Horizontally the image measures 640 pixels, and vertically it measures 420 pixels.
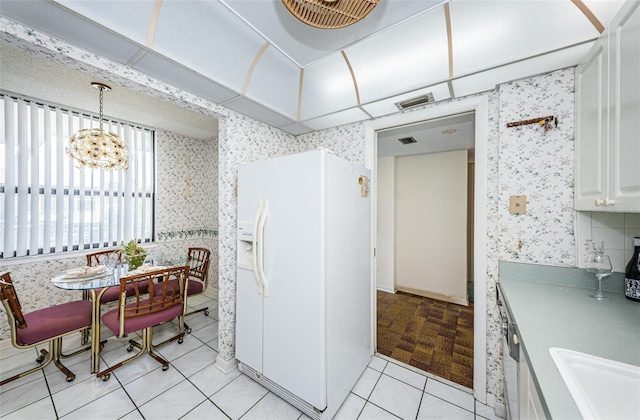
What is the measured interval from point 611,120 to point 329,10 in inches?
55.8

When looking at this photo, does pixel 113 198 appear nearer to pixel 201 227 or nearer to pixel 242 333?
pixel 201 227

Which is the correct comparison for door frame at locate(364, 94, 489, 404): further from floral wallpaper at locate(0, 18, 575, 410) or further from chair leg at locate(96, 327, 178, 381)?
chair leg at locate(96, 327, 178, 381)

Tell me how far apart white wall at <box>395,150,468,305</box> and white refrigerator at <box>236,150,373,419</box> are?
250cm

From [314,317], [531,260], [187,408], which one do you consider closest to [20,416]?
[187,408]

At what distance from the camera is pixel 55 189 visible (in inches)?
105

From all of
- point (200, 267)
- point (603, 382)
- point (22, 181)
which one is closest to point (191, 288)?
point (200, 267)

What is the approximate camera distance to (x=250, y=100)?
1.86 m

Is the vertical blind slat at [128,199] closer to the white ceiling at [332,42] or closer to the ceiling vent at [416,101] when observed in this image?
the white ceiling at [332,42]

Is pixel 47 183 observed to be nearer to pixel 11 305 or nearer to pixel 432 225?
pixel 11 305

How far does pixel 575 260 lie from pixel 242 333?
2487mm

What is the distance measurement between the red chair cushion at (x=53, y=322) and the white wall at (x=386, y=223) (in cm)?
397

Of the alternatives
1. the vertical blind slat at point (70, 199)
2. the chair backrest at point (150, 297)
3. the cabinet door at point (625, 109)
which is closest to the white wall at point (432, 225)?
the cabinet door at point (625, 109)

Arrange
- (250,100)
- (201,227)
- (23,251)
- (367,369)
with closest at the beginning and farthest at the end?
(250,100) → (367,369) → (23,251) → (201,227)

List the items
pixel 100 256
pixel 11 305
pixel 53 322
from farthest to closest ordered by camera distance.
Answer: pixel 100 256 < pixel 53 322 < pixel 11 305
